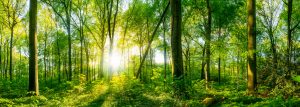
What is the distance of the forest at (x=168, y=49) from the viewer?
→ 9680 millimetres

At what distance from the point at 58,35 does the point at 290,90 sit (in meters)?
36.6

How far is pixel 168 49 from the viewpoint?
3712cm

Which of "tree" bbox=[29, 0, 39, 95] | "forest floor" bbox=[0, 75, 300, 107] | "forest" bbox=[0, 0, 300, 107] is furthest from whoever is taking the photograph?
"tree" bbox=[29, 0, 39, 95]

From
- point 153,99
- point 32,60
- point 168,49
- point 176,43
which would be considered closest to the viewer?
point 153,99

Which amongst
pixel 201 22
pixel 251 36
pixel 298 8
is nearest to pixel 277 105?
pixel 251 36

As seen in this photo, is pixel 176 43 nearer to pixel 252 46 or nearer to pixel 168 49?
pixel 252 46

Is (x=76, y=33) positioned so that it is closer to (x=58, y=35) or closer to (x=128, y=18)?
(x=58, y=35)

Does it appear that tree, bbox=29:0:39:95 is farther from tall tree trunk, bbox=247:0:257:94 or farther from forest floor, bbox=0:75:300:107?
tall tree trunk, bbox=247:0:257:94

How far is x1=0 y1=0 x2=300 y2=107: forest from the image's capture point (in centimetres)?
968

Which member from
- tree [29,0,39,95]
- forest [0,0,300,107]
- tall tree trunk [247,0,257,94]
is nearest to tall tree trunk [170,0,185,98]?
forest [0,0,300,107]

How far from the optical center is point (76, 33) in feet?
134

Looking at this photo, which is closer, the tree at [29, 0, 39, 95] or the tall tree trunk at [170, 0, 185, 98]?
the tall tree trunk at [170, 0, 185, 98]

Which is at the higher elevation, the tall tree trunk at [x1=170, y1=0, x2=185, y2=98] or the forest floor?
the tall tree trunk at [x1=170, y1=0, x2=185, y2=98]

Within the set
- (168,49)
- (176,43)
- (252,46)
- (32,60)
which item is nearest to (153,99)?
(176,43)
